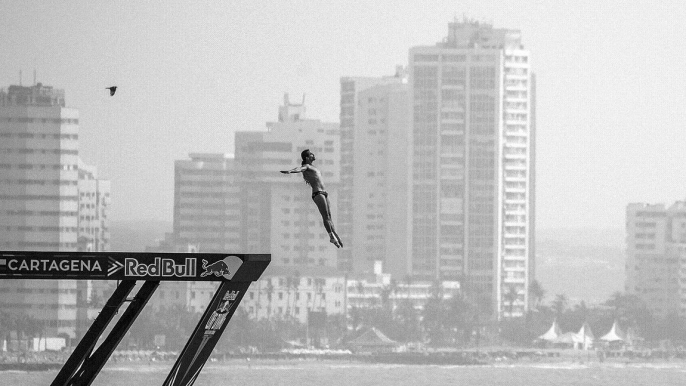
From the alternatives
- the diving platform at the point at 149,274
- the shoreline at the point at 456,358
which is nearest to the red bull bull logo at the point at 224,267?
the diving platform at the point at 149,274

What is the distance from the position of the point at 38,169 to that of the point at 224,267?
173 metres

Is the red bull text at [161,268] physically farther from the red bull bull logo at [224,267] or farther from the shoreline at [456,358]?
the shoreline at [456,358]

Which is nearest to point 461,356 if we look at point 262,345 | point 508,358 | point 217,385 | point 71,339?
point 508,358

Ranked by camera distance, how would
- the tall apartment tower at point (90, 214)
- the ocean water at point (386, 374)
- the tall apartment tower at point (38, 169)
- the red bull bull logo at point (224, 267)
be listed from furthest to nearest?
the tall apartment tower at point (90, 214) < the tall apartment tower at point (38, 169) < the ocean water at point (386, 374) < the red bull bull logo at point (224, 267)

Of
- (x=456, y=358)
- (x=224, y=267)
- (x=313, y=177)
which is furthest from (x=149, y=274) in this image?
(x=456, y=358)

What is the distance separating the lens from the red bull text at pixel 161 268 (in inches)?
650

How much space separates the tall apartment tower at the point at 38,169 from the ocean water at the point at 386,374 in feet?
62.1

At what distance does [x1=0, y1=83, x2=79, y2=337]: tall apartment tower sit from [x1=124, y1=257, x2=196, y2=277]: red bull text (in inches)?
6541

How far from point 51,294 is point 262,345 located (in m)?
20.6

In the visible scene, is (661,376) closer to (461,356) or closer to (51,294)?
(461,356)

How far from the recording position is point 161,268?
16.5 metres

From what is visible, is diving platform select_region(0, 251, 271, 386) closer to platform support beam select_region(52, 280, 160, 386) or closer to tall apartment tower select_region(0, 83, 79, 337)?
platform support beam select_region(52, 280, 160, 386)

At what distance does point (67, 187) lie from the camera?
187750 millimetres

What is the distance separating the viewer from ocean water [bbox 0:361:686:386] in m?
153
